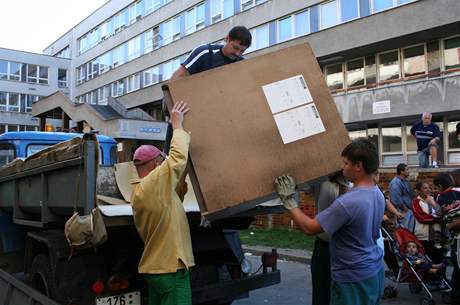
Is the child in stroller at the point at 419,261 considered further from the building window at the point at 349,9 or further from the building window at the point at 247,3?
the building window at the point at 247,3

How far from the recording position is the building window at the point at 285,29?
25.9 metres

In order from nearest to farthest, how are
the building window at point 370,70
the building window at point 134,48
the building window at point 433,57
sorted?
the building window at point 433,57
the building window at point 370,70
the building window at point 134,48

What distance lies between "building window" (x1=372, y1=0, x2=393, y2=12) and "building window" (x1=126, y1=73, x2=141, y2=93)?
2312 centimetres

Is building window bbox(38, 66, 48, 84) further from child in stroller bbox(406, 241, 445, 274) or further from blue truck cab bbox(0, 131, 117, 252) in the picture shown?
child in stroller bbox(406, 241, 445, 274)

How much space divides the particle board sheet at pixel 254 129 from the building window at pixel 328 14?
21.6 meters

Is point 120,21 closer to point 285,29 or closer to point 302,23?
point 285,29

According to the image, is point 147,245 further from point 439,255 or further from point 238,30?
point 439,255

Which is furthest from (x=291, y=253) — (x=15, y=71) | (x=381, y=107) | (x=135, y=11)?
(x=15, y=71)

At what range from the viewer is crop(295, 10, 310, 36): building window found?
25.0 meters

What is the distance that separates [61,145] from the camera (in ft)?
12.3

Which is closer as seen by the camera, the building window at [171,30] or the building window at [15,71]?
the building window at [171,30]

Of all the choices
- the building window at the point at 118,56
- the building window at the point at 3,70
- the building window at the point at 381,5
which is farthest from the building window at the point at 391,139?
the building window at the point at 3,70

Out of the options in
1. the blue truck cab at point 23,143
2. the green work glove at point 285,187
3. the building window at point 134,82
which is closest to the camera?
the green work glove at point 285,187

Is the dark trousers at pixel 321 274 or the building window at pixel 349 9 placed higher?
the building window at pixel 349 9
